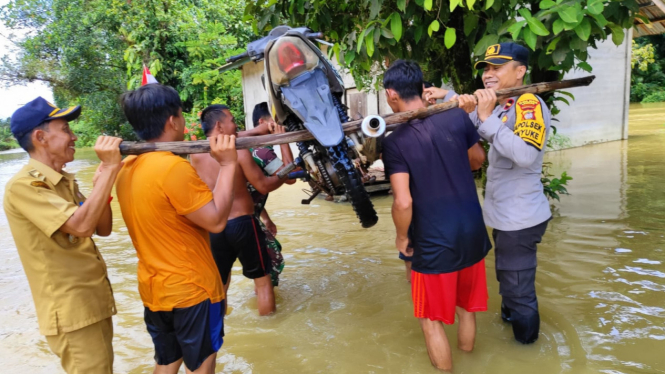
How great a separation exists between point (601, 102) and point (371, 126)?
11.8 meters

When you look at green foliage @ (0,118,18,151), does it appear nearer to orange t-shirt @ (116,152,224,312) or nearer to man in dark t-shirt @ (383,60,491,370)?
orange t-shirt @ (116,152,224,312)

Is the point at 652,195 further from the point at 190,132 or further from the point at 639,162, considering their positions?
the point at 190,132

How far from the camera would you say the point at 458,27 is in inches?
161

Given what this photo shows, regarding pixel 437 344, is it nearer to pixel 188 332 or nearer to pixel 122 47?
pixel 188 332

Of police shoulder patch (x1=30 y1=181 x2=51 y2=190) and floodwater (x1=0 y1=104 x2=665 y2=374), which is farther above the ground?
police shoulder patch (x1=30 y1=181 x2=51 y2=190)

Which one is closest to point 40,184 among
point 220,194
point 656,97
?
point 220,194

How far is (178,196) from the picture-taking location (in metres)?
2.15

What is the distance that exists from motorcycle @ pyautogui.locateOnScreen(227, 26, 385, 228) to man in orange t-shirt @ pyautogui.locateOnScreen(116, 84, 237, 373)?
1.68ft

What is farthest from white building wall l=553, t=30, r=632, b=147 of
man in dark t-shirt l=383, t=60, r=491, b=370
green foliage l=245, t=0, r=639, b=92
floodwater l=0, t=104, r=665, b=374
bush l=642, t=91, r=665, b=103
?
bush l=642, t=91, r=665, b=103

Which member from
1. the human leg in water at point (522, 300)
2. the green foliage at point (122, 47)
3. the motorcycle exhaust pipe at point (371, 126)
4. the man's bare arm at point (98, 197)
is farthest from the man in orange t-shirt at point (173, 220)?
the green foliage at point (122, 47)

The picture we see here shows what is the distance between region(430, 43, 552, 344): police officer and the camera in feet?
8.66

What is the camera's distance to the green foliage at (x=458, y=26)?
2.69 meters

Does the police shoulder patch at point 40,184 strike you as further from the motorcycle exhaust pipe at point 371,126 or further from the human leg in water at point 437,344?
the human leg in water at point 437,344

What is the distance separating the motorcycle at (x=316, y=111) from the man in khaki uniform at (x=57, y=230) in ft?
3.14
